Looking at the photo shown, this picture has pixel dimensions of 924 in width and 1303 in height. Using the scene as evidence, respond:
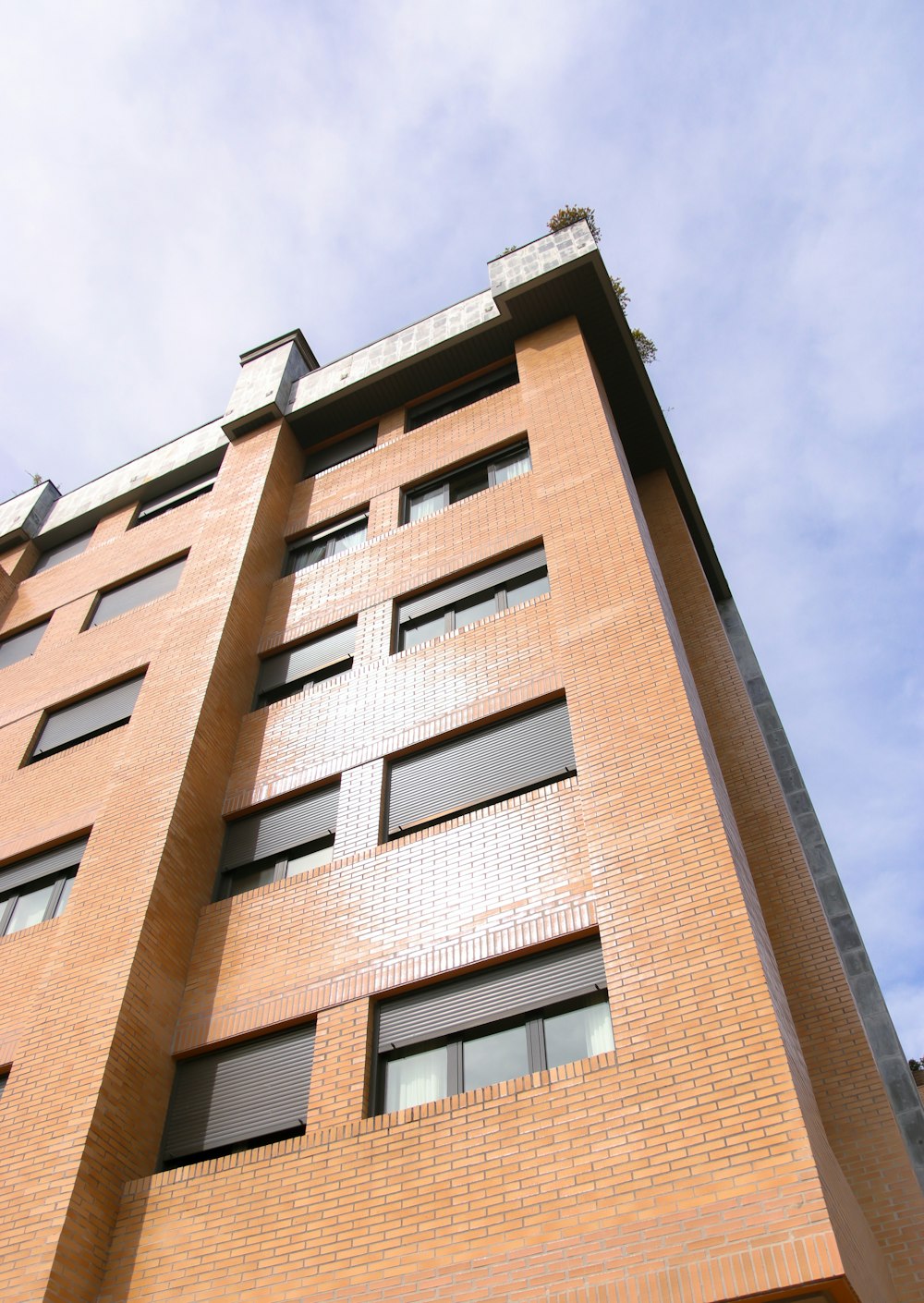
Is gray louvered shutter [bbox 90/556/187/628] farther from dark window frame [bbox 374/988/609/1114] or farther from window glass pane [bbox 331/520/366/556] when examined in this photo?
dark window frame [bbox 374/988/609/1114]

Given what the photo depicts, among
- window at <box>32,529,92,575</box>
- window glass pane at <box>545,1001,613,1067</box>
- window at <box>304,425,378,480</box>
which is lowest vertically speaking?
window glass pane at <box>545,1001,613,1067</box>

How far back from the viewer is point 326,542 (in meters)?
16.0

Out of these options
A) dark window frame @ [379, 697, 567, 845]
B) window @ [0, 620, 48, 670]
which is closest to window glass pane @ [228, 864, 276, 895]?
dark window frame @ [379, 697, 567, 845]

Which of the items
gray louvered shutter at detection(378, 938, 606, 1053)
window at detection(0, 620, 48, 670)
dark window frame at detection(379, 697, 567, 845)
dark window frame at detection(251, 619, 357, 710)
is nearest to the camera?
gray louvered shutter at detection(378, 938, 606, 1053)

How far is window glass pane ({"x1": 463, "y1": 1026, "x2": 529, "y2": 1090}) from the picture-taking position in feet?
25.3

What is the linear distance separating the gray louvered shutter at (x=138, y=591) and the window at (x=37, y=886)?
5.27 metres

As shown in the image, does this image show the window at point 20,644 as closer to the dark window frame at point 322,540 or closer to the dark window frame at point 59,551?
the dark window frame at point 59,551

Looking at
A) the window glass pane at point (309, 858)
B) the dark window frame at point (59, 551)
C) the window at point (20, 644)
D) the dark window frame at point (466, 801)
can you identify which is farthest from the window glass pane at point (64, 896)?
the dark window frame at point (59, 551)

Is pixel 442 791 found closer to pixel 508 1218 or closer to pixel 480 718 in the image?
pixel 480 718

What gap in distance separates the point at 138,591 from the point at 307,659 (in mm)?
4865

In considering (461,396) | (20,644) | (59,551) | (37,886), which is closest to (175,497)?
(59,551)

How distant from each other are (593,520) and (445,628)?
7.73ft

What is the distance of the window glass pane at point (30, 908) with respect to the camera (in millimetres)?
11550

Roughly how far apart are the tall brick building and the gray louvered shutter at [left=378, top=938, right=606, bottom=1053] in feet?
0.11
